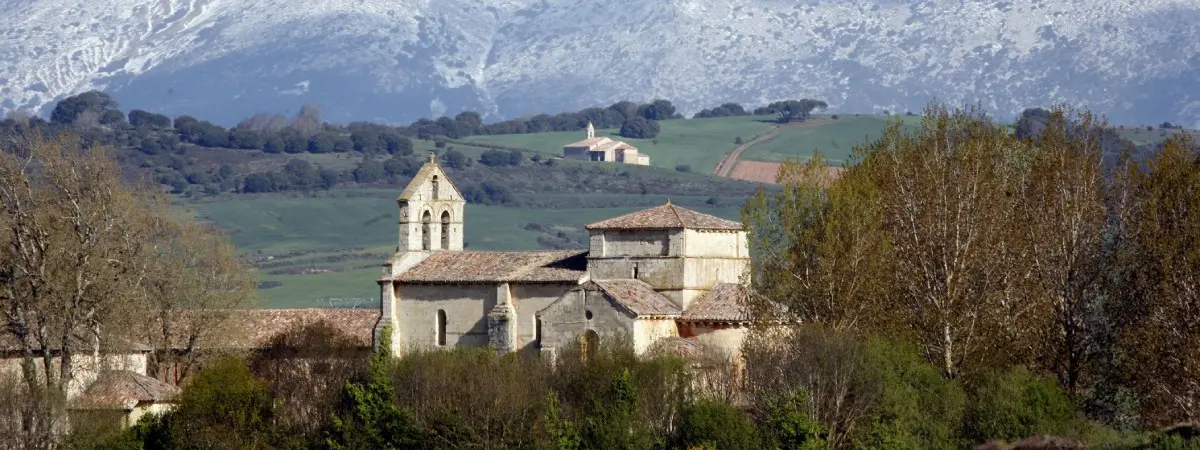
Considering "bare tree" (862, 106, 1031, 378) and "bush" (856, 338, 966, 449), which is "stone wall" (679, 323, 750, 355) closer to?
"bare tree" (862, 106, 1031, 378)

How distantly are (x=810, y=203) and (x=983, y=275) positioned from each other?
4913 mm

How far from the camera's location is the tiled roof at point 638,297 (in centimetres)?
6381

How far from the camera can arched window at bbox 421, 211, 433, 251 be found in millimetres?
73188

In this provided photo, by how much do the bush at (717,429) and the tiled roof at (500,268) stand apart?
1239 centimetres

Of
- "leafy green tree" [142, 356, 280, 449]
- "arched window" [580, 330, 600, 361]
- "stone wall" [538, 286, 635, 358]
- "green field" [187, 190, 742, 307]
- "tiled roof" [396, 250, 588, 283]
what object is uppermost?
"tiled roof" [396, 250, 588, 283]

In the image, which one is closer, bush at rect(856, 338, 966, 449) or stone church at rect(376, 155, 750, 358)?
bush at rect(856, 338, 966, 449)

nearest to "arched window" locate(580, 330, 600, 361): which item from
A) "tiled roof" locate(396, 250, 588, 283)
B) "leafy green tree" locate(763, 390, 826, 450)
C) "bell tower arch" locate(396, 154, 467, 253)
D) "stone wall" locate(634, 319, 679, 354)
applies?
"stone wall" locate(634, 319, 679, 354)

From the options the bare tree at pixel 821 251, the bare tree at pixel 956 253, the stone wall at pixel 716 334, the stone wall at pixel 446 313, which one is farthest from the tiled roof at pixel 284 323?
the bare tree at pixel 956 253

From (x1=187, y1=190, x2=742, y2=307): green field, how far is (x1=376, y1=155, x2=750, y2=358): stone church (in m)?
77.9

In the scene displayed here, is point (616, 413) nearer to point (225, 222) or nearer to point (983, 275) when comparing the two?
point (983, 275)

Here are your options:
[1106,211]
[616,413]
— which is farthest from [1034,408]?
[616,413]

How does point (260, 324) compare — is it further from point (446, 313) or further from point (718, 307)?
point (718, 307)

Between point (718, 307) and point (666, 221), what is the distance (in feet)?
11.9

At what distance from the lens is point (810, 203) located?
190ft
